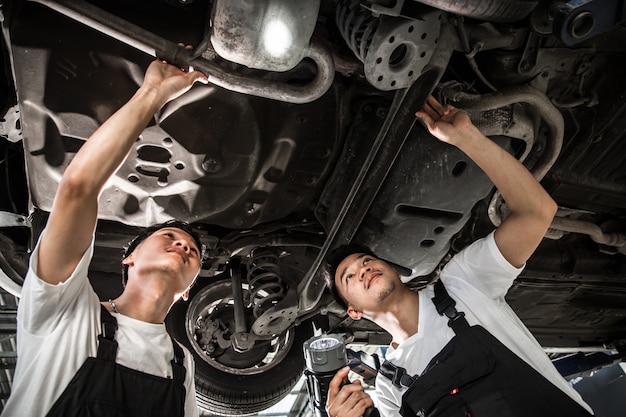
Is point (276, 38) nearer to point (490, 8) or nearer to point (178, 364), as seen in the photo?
point (490, 8)

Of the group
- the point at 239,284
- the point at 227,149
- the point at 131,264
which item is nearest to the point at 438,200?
the point at 227,149

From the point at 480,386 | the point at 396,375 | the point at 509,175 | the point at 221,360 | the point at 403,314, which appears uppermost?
the point at 509,175

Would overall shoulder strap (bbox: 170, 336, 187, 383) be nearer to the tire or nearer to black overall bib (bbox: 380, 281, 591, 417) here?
black overall bib (bbox: 380, 281, 591, 417)

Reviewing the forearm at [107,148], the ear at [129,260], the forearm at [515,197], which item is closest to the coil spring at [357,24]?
the forearm at [515,197]

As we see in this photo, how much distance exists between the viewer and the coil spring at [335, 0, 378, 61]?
1.42m

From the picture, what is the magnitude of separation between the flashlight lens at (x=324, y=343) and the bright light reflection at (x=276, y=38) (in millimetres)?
1144

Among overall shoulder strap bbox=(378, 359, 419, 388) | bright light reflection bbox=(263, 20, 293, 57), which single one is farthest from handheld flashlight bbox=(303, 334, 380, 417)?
bright light reflection bbox=(263, 20, 293, 57)

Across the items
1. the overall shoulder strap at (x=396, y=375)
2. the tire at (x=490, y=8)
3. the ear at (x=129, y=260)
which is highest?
the tire at (x=490, y=8)

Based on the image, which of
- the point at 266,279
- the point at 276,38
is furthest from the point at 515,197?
the point at 266,279

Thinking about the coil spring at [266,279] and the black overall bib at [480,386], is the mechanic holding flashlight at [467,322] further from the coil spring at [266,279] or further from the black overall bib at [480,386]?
the coil spring at [266,279]

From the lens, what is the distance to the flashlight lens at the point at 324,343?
189 cm

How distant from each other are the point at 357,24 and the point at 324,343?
1.22 meters

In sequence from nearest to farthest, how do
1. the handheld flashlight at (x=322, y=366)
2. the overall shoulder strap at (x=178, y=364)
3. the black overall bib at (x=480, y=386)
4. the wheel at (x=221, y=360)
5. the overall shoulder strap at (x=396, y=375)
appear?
1. the black overall bib at (x=480, y=386)
2. the overall shoulder strap at (x=178, y=364)
3. the overall shoulder strap at (x=396, y=375)
4. the handheld flashlight at (x=322, y=366)
5. the wheel at (x=221, y=360)

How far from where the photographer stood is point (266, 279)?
237cm
